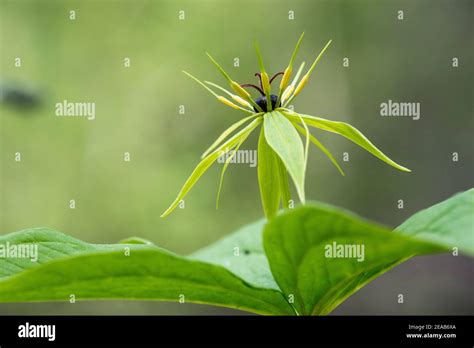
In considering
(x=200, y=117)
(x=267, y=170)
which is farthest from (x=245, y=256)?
(x=200, y=117)

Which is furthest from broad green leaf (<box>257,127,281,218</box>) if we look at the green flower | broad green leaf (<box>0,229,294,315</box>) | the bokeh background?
the bokeh background

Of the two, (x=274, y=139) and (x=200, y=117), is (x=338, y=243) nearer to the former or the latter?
(x=274, y=139)

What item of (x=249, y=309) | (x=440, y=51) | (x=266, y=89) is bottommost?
(x=249, y=309)

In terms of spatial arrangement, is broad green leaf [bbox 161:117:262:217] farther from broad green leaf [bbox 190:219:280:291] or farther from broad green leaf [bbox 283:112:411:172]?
broad green leaf [bbox 190:219:280:291]

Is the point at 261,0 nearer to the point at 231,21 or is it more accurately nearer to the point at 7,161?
the point at 231,21

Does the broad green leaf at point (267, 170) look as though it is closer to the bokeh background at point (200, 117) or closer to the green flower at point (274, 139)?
the green flower at point (274, 139)

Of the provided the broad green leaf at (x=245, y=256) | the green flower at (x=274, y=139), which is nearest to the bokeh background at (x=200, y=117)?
the broad green leaf at (x=245, y=256)

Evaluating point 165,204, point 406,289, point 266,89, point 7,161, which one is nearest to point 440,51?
point 406,289
